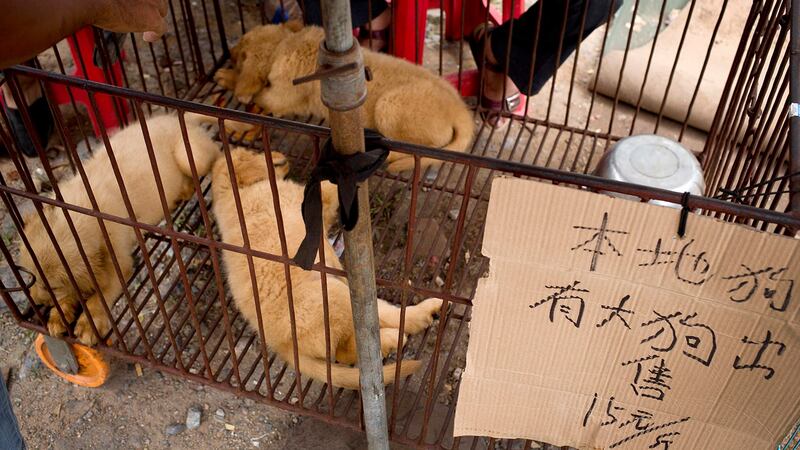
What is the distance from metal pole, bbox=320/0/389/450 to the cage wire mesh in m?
0.10

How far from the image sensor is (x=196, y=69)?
339 centimetres

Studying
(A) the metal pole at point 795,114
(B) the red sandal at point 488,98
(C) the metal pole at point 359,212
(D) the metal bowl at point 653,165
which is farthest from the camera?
(B) the red sandal at point 488,98

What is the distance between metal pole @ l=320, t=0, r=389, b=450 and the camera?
1.10 m

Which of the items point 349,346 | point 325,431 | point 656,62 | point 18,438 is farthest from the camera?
point 656,62

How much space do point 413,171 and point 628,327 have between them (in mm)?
865

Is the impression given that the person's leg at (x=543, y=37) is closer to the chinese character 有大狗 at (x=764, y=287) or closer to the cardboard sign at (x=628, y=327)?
the cardboard sign at (x=628, y=327)

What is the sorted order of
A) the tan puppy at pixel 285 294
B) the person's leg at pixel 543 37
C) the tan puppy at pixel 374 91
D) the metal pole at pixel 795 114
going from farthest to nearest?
the person's leg at pixel 543 37
the tan puppy at pixel 374 91
the tan puppy at pixel 285 294
the metal pole at pixel 795 114

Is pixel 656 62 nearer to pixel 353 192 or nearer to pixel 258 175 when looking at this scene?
pixel 258 175

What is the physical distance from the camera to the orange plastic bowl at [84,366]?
246cm

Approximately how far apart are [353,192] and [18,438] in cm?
117

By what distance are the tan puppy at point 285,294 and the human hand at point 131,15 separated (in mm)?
761

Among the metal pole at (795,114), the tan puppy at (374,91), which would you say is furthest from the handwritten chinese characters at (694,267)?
the tan puppy at (374,91)

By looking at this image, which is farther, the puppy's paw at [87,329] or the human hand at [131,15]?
the puppy's paw at [87,329]

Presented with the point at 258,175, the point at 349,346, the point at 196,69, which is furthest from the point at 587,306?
the point at 196,69
